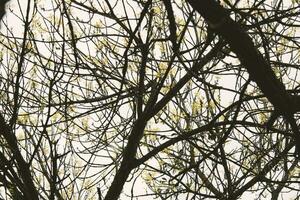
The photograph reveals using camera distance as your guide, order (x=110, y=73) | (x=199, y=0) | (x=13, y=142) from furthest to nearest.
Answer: (x=110, y=73)
(x=13, y=142)
(x=199, y=0)

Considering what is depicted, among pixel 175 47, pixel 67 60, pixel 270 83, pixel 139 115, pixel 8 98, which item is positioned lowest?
pixel 270 83

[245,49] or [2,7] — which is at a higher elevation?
[245,49]

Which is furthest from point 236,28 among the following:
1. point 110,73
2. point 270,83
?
point 110,73

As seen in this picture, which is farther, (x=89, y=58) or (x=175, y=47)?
(x=89, y=58)

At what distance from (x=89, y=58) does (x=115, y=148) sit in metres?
0.77

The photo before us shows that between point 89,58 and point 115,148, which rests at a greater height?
point 89,58

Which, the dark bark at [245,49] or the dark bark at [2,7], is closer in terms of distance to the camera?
the dark bark at [2,7]

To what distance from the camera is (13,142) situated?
2049mm

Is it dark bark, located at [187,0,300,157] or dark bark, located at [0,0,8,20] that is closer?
dark bark, located at [0,0,8,20]

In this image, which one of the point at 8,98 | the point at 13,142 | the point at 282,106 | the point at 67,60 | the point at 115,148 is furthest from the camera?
the point at 115,148

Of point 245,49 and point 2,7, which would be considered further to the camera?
point 245,49

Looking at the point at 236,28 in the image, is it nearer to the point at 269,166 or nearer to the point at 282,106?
the point at 282,106

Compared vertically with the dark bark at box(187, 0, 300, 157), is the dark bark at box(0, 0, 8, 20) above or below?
below

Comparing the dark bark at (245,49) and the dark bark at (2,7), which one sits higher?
the dark bark at (245,49)
